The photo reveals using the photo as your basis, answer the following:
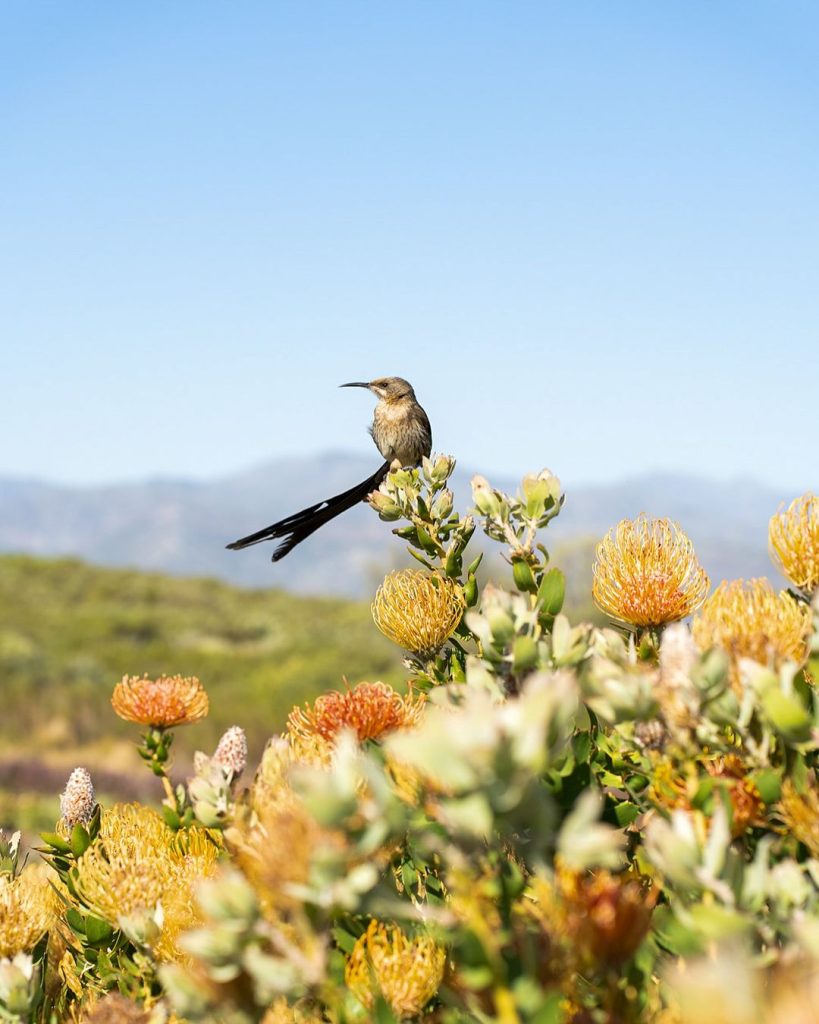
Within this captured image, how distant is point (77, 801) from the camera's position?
2268mm

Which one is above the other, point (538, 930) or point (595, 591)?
point (595, 591)

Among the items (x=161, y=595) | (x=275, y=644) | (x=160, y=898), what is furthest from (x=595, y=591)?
(x=161, y=595)

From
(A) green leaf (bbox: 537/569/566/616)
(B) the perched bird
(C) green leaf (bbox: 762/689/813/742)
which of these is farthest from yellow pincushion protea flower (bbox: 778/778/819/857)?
(B) the perched bird

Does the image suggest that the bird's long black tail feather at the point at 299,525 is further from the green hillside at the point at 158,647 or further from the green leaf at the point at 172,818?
the green hillside at the point at 158,647

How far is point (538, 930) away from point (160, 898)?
0.83m

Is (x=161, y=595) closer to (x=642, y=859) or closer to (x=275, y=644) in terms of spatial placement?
(x=275, y=644)

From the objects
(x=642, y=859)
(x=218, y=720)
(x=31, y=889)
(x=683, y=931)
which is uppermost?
(x=683, y=931)

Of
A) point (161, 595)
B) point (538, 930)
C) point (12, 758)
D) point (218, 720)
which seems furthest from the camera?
point (161, 595)

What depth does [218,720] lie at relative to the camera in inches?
831

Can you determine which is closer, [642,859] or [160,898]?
[642,859]

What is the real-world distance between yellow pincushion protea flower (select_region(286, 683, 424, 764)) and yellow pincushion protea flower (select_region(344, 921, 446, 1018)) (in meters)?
0.43

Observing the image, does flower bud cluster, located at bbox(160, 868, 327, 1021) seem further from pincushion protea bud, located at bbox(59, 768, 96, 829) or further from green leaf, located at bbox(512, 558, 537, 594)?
pincushion protea bud, located at bbox(59, 768, 96, 829)

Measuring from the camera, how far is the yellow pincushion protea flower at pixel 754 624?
154 cm

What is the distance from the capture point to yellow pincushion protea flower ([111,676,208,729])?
2664mm
